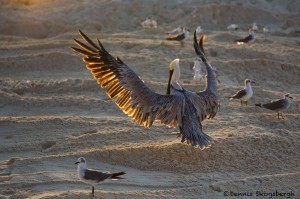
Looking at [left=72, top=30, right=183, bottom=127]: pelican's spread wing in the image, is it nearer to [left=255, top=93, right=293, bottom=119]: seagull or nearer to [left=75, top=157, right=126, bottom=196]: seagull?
[left=75, top=157, right=126, bottom=196]: seagull

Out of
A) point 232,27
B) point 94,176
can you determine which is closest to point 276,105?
point 94,176

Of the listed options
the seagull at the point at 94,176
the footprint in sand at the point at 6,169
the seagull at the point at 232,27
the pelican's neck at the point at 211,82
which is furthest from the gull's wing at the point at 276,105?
the seagull at the point at 232,27

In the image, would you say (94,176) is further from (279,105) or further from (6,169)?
(279,105)

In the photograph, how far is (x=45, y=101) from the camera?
1255cm

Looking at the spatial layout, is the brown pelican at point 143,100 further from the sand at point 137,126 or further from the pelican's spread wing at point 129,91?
the sand at point 137,126

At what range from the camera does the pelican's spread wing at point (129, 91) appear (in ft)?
27.8

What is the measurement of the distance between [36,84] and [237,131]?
5220 millimetres

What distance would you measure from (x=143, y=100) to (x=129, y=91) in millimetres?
250

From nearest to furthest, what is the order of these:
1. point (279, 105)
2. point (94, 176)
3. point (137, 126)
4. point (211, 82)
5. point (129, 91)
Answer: point (94, 176), point (129, 91), point (211, 82), point (137, 126), point (279, 105)

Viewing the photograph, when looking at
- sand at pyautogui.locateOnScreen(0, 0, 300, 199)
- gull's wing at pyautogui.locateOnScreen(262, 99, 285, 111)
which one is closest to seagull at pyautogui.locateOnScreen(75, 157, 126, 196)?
sand at pyautogui.locateOnScreen(0, 0, 300, 199)

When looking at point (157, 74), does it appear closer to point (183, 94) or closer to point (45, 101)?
point (45, 101)

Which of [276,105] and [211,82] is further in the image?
[276,105]

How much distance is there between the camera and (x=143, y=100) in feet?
28.6

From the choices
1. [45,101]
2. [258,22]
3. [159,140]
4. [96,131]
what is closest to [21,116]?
[45,101]
